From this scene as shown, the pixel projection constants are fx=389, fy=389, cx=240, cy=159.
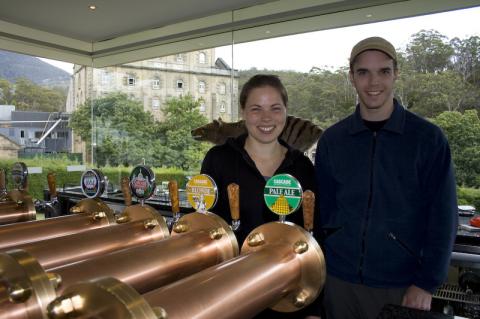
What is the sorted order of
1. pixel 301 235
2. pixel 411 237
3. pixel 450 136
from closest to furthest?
pixel 301 235, pixel 411 237, pixel 450 136

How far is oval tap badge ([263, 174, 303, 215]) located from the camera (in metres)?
0.91

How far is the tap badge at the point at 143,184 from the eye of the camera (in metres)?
1.13

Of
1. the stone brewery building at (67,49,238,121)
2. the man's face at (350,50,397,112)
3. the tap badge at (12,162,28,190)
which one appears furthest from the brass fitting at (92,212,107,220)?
the stone brewery building at (67,49,238,121)

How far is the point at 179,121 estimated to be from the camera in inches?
276

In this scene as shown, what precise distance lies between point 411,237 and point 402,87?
3.25 metres

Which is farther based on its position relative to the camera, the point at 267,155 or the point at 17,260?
the point at 267,155

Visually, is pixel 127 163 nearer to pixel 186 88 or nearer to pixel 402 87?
pixel 186 88

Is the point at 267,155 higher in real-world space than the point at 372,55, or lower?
lower

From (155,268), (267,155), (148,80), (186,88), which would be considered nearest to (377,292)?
(267,155)

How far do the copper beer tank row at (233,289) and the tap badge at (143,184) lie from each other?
18.3 inches

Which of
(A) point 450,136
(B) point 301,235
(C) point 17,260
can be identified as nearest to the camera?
(C) point 17,260

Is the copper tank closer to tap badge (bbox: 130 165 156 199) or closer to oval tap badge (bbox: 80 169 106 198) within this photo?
tap badge (bbox: 130 165 156 199)

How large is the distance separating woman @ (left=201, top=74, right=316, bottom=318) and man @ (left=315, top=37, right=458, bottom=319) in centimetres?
20

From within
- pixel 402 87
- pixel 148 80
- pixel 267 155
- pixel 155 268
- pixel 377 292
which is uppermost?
pixel 148 80
